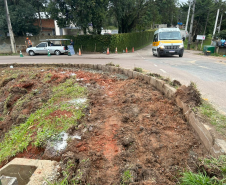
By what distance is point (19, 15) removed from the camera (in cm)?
2359

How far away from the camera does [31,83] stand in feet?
25.0

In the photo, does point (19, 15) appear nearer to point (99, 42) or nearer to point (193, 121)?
point (99, 42)

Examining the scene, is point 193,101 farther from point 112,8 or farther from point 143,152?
point 112,8

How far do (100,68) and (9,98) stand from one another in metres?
5.08

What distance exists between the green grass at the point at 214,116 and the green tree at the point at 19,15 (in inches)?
1028

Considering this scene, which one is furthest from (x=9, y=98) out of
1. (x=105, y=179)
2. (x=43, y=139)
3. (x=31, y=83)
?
(x=105, y=179)

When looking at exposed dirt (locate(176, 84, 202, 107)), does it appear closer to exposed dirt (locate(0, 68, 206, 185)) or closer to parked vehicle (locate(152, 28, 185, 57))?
exposed dirt (locate(0, 68, 206, 185))

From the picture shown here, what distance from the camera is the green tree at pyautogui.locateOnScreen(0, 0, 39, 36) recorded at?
908 inches

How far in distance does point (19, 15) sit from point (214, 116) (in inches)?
1061

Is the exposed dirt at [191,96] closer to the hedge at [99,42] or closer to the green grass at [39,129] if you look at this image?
the green grass at [39,129]

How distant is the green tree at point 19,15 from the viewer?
908 inches

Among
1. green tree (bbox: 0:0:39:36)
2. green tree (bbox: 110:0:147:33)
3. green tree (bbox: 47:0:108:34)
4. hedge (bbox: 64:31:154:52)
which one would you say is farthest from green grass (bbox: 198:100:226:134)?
green tree (bbox: 0:0:39:36)

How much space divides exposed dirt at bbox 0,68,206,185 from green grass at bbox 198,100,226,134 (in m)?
0.42

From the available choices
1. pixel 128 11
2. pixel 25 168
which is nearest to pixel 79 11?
pixel 128 11
